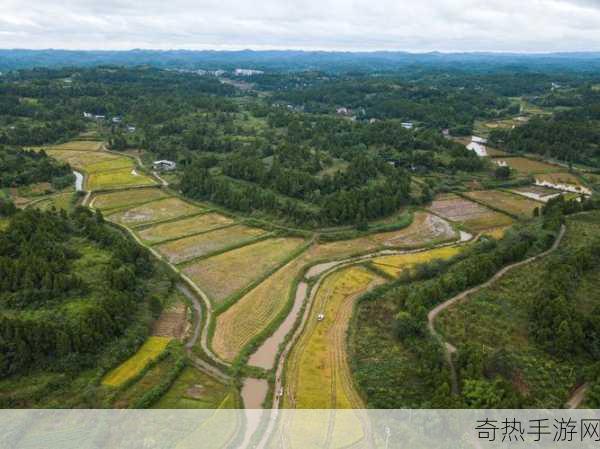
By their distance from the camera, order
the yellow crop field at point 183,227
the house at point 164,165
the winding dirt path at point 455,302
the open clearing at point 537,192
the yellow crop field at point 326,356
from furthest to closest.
A: the house at point 164,165
the open clearing at point 537,192
the yellow crop field at point 183,227
the winding dirt path at point 455,302
the yellow crop field at point 326,356

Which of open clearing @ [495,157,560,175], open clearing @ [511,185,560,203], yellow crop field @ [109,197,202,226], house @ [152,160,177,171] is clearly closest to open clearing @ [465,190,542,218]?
open clearing @ [511,185,560,203]

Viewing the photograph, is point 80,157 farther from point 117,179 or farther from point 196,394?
point 196,394

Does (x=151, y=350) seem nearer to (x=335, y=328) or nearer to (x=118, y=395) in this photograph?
(x=118, y=395)

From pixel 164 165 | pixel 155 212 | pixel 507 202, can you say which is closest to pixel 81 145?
pixel 164 165

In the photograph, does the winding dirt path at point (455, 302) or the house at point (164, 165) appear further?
the house at point (164, 165)

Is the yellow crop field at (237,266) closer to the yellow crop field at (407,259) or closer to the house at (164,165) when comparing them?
the yellow crop field at (407,259)

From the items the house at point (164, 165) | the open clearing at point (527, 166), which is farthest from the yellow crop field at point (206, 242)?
the open clearing at point (527, 166)
